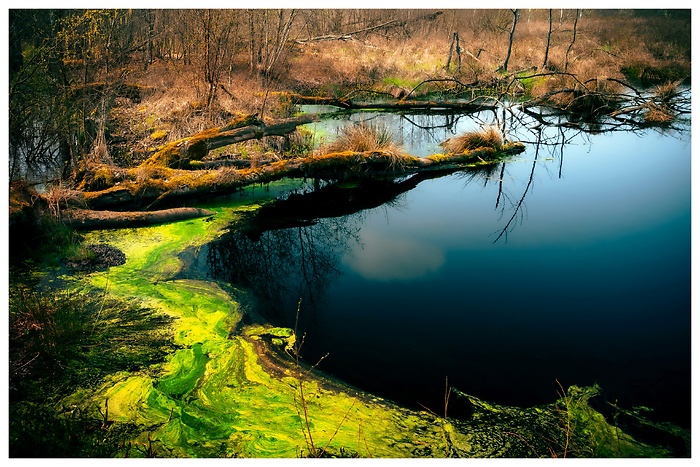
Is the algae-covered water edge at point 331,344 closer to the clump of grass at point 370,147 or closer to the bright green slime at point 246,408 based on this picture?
the bright green slime at point 246,408

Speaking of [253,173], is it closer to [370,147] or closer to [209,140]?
[209,140]

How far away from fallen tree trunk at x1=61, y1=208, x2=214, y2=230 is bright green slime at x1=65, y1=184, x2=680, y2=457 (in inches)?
73.4

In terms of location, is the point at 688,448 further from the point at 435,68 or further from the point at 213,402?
the point at 435,68

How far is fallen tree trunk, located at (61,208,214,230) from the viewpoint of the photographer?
5.48 metres

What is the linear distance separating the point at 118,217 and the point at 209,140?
1.93 m

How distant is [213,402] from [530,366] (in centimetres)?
208

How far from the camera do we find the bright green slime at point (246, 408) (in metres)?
2.93

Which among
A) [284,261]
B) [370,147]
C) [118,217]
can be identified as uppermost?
[370,147]

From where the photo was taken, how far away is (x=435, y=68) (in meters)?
14.8

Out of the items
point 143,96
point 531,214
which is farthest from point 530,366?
point 143,96

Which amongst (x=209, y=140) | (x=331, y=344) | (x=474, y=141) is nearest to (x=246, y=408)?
(x=331, y=344)

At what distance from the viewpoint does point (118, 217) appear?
18.7 feet

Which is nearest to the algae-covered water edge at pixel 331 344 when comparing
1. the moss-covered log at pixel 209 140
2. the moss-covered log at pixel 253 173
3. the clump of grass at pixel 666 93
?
the moss-covered log at pixel 253 173

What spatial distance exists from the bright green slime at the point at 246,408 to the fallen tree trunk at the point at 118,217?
187 cm
